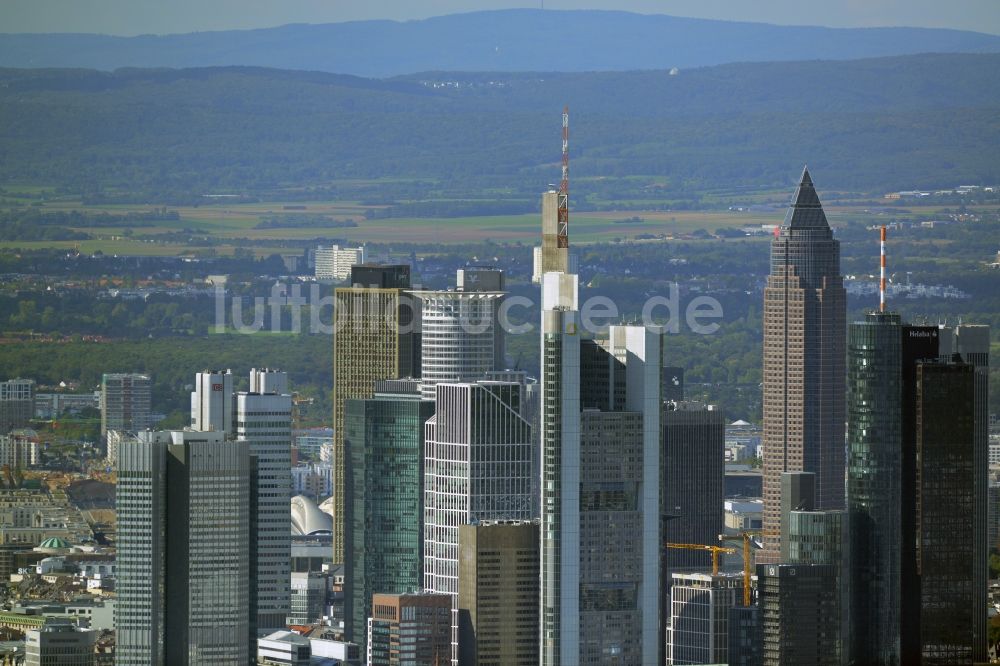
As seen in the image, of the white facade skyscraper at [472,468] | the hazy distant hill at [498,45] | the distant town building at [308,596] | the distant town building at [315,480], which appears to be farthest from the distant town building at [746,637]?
the hazy distant hill at [498,45]

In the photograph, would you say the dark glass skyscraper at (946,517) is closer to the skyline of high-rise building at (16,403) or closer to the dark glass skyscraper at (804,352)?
the dark glass skyscraper at (804,352)

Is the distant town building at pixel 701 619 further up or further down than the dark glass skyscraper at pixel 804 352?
further down

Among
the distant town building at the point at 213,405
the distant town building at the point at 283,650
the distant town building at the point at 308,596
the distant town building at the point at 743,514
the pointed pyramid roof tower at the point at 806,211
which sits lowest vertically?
the distant town building at the point at 283,650

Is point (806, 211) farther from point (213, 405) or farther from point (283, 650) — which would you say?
point (283, 650)

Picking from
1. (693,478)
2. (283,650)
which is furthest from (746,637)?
(693,478)

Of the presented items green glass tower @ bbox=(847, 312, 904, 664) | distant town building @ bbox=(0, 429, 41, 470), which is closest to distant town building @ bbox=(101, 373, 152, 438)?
distant town building @ bbox=(0, 429, 41, 470)

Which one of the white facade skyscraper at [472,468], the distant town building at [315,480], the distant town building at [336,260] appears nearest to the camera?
the white facade skyscraper at [472,468]

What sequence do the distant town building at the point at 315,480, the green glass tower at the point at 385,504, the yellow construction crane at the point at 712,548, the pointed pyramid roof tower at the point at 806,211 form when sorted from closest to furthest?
the green glass tower at the point at 385,504, the yellow construction crane at the point at 712,548, the distant town building at the point at 315,480, the pointed pyramid roof tower at the point at 806,211

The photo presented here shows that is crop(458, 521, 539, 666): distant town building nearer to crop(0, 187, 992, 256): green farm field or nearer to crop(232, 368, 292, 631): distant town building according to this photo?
crop(232, 368, 292, 631): distant town building
